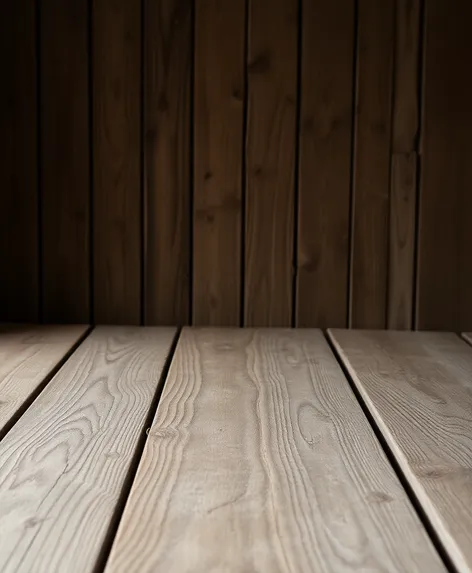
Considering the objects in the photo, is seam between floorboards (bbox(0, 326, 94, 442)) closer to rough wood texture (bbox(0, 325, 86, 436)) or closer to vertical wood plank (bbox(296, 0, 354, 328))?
rough wood texture (bbox(0, 325, 86, 436))

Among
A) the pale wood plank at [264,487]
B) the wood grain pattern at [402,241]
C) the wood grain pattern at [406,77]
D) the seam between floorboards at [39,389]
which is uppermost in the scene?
the wood grain pattern at [406,77]

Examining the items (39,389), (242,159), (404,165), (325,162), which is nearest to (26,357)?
(39,389)

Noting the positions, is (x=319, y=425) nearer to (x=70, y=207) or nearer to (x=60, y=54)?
(x=70, y=207)

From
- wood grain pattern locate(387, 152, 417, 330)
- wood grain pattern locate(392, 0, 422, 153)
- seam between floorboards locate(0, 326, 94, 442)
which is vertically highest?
wood grain pattern locate(392, 0, 422, 153)

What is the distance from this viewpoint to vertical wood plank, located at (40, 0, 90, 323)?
179 centimetres

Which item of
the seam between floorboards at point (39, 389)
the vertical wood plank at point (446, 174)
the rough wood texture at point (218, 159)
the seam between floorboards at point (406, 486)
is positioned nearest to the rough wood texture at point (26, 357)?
the seam between floorboards at point (39, 389)

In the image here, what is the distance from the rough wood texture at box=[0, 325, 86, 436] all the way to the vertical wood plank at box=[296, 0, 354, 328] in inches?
19.1

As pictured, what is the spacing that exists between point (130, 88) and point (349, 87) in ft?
1.44

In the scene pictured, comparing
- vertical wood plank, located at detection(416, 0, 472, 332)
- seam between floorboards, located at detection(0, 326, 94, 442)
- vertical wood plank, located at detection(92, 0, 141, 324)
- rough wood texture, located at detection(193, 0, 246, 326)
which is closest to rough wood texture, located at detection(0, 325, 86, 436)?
seam between floorboards, located at detection(0, 326, 94, 442)

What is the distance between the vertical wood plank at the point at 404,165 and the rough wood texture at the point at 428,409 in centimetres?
8

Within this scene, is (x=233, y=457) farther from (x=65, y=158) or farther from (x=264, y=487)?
(x=65, y=158)

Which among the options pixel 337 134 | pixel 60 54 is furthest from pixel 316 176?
pixel 60 54

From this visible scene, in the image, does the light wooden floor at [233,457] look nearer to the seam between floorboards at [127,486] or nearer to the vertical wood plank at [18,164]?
the seam between floorboards at [127,486]

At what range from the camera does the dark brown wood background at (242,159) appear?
179 cm
